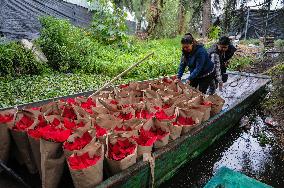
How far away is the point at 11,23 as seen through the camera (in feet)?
33.6

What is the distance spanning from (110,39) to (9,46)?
5602mm

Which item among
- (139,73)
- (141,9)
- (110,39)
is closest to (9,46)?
(139,73)

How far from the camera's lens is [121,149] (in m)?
2.70

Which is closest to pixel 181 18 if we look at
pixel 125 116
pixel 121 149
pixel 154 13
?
pixel 154 13

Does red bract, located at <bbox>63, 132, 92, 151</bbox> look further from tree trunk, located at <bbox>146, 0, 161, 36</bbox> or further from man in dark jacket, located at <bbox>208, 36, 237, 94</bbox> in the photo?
tree trunk, located at <bbox>146, 0, 161, 36</bbox>

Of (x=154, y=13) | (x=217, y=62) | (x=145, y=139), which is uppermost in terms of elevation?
(x=154, y=13)

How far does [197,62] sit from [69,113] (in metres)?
2.68

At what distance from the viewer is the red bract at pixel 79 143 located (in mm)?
2543

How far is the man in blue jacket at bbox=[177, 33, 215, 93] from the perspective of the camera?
4.90 m

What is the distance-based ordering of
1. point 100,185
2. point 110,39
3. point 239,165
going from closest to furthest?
point 100,185 → point 239,165 → point 110,39

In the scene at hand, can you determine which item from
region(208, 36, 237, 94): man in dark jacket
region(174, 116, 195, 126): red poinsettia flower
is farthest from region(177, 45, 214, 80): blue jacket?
region(174, 116, 195, 126): red poinsettia flower

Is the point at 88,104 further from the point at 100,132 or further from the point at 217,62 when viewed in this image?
the point at 217,62

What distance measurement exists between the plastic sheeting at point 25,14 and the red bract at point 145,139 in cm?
877

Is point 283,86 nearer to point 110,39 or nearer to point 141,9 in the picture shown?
point 110,39
